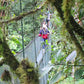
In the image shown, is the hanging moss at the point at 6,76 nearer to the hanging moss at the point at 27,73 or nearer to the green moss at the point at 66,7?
the hanging moss at the point at 27,73

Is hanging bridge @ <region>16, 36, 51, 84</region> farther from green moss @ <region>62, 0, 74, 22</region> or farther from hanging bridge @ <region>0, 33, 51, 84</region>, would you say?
green moss @ <region>62, 0, 74, 22</region>

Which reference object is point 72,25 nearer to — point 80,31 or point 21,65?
point 80,31

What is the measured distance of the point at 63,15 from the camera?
19.8 inches

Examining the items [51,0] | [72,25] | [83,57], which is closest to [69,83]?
[83,57]

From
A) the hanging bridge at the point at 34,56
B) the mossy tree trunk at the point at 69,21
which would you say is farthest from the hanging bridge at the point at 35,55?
A: the mossy tree trunk at the point at 69,21

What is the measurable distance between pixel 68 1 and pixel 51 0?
6 centimetres

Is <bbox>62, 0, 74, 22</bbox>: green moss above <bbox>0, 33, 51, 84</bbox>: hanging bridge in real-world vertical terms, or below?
above

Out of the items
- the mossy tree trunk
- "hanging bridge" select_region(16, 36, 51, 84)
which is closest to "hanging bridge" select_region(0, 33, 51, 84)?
"hanging bridge" select_region(16, 36, 51, 84)

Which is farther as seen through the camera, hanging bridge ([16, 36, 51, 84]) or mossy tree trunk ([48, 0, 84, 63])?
hanging bridge ([16, 36, 51, 84])

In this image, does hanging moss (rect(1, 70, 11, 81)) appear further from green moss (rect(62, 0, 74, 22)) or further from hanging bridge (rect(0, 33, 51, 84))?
green moss (rect(62, 0, 74, 22))

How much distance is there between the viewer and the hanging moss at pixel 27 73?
471 mm

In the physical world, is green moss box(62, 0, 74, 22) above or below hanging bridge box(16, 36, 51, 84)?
above

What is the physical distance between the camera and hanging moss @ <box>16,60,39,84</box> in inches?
18.5

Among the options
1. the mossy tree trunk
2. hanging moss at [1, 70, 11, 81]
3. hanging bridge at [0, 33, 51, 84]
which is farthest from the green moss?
hanging moss at [1, 70, 11, 81]
